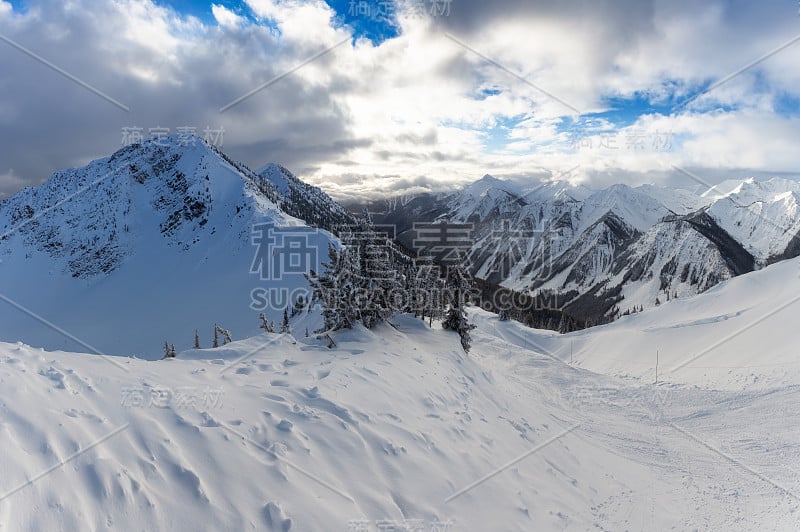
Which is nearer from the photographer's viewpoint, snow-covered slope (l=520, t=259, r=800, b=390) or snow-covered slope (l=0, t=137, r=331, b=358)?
snow-covered slope (l=520, t=259, r=800, b=390)

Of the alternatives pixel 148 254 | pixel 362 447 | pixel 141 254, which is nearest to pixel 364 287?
pixel 362 447

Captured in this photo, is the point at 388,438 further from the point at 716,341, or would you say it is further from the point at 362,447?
the point at 716,341

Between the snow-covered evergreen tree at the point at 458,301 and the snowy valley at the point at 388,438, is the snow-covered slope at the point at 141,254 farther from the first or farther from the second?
the snowy valley at the point at 388,438

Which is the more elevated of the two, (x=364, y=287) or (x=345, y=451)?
(x=364, y=287)

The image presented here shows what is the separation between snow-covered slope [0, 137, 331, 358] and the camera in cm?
8325

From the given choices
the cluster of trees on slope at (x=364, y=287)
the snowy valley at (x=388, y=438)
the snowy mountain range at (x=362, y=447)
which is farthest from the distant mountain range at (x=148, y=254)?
the snowy mountain range at (x=362, y=447)

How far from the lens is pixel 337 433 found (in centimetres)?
920

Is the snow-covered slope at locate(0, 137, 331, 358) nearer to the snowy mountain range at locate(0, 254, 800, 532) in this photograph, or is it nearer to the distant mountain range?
the distant mountain range

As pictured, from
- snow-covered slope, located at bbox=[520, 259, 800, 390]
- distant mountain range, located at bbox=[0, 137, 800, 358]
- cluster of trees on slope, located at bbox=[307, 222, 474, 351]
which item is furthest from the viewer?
distant mountain range, located at bbox=[0, 137, 800, 358]

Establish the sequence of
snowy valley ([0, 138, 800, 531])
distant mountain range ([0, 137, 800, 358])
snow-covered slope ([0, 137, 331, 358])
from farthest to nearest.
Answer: snow-covered slope ([0, 137, 331, 358])
distant mountain range ([0, 137, 800, 358])
snowy valley ([0, 138, 800, 531])

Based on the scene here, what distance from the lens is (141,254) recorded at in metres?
126

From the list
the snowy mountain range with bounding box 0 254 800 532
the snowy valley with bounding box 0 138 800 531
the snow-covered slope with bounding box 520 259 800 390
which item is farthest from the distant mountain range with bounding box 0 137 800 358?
the snowy mountain range with bounding box 0 254 800 532

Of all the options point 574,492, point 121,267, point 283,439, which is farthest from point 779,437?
point 121,267

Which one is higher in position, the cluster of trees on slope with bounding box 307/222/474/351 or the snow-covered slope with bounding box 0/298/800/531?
the cluster of trees on slope with bounding box 307/222/474/351
